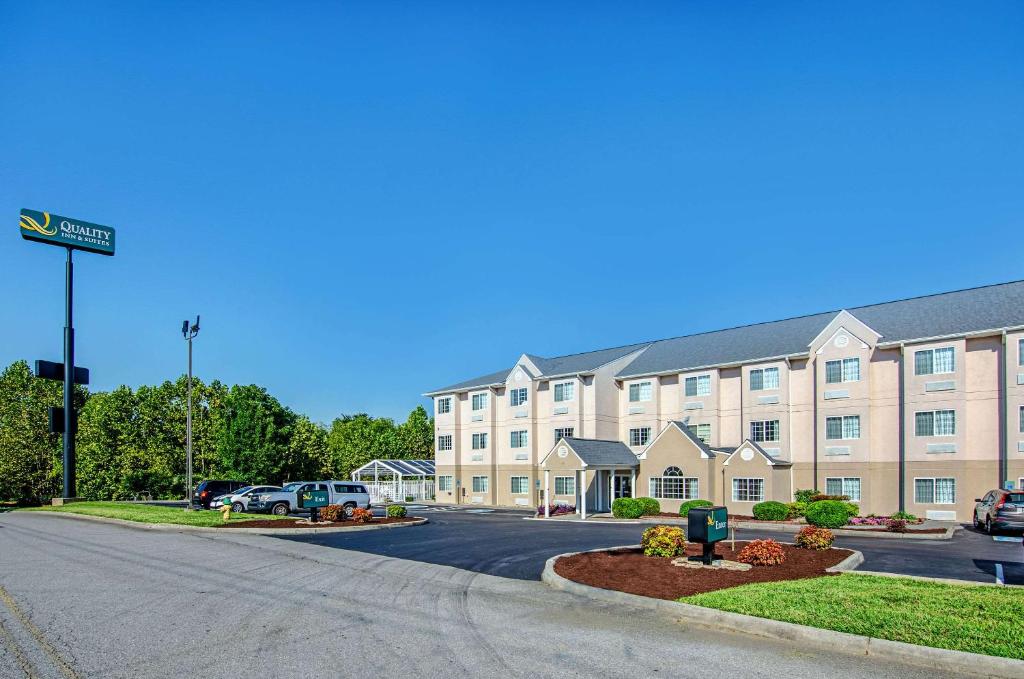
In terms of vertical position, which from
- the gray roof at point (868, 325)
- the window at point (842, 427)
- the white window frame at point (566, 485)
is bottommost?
the white window frame at point (566, 485)

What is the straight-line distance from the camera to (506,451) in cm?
5156

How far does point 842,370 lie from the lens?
36781 mm

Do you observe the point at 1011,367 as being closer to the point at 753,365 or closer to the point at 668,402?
the point at 753,365

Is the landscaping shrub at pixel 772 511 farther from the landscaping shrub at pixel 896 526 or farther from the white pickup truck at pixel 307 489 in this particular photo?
the white pickup truck at pixel 307 489

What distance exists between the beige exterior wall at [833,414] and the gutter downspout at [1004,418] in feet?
0.20

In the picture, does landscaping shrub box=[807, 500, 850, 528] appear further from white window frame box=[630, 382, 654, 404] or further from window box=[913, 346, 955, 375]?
white window frame box=[630, 382, 654, 404]

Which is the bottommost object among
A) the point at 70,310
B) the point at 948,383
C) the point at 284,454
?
the point at 284,454

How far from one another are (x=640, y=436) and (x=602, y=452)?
17.4ft

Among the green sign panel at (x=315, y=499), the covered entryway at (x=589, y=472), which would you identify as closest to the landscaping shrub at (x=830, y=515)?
the covered entryway at (x=589, y=472)

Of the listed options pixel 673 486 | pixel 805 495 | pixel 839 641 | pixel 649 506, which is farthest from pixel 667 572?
pixel 673 486

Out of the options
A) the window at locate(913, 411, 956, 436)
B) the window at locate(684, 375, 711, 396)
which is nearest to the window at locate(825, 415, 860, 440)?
the window at locate(913, 411, 956, 436)

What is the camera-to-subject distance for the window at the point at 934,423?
33094 mm

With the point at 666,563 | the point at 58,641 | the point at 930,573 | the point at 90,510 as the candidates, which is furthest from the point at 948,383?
the point at 90,510

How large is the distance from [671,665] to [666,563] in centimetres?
776
